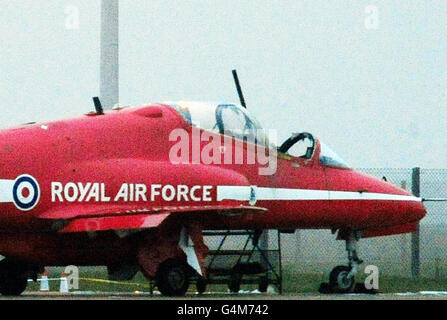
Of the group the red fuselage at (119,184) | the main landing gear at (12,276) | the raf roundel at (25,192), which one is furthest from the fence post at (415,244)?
the raf roundel at (25,192)

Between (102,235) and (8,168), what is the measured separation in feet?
7.03

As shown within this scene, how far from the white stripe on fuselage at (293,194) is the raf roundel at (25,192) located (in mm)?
2893

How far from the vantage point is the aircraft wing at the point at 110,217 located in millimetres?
19688

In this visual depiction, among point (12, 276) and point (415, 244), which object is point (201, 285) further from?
point (415, 244)

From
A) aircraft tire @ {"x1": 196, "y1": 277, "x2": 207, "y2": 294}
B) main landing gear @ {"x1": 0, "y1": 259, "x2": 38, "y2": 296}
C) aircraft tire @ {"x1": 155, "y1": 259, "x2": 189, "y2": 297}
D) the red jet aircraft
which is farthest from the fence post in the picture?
main landing gear @ {"x1": 0, "y1": 259, "x2": 38, "y2": 296}

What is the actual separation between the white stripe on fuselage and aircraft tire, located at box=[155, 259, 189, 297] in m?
1.30

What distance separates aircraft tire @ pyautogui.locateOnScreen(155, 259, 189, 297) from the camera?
2022 cm

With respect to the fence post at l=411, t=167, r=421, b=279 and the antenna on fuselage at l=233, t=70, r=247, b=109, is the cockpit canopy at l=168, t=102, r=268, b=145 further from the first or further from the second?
the fence post at l=411, t=167, r=421, b=279

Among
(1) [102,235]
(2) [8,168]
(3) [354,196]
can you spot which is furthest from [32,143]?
(3) [354,196]

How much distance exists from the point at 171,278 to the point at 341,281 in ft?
13.5

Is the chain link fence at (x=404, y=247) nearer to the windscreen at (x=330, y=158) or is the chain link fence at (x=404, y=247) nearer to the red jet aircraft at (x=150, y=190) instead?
the windscreen at (x=330, y=158)

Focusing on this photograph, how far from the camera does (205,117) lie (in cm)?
2170

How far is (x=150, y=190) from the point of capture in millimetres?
20547

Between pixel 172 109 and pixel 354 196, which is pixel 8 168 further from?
pixel 354 196
